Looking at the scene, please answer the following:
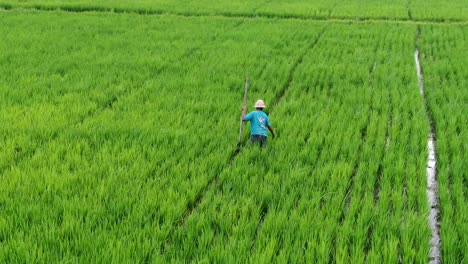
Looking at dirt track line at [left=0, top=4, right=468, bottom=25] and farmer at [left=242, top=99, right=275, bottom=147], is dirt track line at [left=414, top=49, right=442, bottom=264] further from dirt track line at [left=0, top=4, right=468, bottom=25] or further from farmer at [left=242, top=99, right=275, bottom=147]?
dirt track line at [left=0, top=4, right=468, bottom=25]

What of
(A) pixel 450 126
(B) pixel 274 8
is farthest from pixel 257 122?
(B) pixel 274 8

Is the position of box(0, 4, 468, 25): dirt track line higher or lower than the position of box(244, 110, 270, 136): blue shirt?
higher

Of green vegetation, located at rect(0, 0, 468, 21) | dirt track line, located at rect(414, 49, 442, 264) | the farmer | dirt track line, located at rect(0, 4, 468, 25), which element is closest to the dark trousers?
the farmer

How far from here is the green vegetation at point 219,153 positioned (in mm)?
3127

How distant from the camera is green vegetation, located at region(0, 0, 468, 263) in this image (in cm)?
313

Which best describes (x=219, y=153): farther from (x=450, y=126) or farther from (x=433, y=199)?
(x=450, y=126)

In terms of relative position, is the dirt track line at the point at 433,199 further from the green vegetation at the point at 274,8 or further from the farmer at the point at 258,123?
the green vegetation at the point at 274,8

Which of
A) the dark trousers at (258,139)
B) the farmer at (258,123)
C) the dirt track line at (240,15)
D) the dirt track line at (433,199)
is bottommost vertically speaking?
the dirt track line at (433,199)

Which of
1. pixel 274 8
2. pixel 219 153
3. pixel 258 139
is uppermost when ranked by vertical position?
pixel 274 8

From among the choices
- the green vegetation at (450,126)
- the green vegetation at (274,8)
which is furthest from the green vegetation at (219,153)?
the green vegetation at (274,8)

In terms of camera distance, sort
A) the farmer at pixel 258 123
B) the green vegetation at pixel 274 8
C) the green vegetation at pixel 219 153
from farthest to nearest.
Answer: the green vegetation at pixel 274 8
the farmer at pixel 258 123
the green vegetation at pixel 219 153

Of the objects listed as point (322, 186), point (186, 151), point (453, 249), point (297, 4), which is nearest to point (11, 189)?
point (186, 151)

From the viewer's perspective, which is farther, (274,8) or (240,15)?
(274,8)

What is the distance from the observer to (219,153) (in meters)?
4.68
